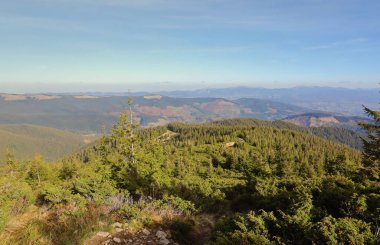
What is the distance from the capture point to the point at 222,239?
26.8 feet

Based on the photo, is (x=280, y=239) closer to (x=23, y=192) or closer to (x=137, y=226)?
(x=137, y=226)

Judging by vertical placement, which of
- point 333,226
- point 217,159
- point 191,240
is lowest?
point 217,159

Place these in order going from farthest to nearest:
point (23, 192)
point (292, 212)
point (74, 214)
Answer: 1. point (23, 192)
2. point (74, 214)
3. point (292, 212)

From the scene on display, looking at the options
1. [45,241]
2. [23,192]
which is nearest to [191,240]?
[45,241]

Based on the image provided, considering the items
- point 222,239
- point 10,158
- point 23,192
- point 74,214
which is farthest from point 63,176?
point 222,239

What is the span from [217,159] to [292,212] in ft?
291

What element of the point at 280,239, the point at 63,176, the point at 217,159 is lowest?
the point at 217,159

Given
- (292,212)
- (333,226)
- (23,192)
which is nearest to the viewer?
(333,226)

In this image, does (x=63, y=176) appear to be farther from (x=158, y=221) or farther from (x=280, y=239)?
(x=280, y=239)

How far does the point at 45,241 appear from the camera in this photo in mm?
8148

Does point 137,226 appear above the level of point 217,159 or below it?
above

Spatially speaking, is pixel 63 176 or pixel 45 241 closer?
pixel 45 241

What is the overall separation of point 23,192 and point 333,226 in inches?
537

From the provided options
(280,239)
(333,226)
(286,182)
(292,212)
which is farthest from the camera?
(286,182)
